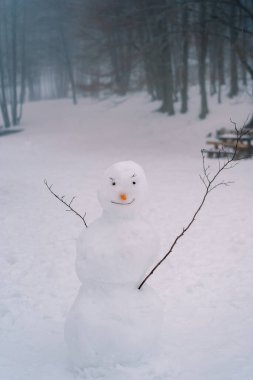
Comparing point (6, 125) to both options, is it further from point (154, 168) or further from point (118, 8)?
point (154, 168)

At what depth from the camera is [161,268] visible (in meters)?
6.39

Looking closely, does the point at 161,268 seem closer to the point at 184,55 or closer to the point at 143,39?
the point at 184,55

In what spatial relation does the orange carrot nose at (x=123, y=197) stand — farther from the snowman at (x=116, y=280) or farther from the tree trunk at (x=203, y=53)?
the tree trunk at (x=203, y=53)

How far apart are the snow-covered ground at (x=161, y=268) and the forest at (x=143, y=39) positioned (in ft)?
15.1

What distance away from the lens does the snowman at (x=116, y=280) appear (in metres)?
3.53

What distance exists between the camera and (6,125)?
2419 cm

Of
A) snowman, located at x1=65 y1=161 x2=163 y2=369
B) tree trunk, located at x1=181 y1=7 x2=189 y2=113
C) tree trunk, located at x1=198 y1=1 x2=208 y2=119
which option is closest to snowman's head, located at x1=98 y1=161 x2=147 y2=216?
snowman, located at x1=65 y1=161 x2=163 y2=369

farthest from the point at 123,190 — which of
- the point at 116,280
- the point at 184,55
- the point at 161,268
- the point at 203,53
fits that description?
the point at 184,55

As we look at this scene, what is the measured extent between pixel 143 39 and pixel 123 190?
1895 cm

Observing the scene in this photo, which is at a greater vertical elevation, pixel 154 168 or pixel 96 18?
pixel 96 18

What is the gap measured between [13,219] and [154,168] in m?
5.35

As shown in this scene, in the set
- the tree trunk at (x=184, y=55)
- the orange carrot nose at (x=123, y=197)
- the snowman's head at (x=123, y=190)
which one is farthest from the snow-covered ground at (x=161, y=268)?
the tree trunk at (x=184, y=55)

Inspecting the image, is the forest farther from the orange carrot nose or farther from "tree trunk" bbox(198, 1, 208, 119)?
the orange carrot nose

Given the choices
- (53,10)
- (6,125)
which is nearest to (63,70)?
(53,10)
